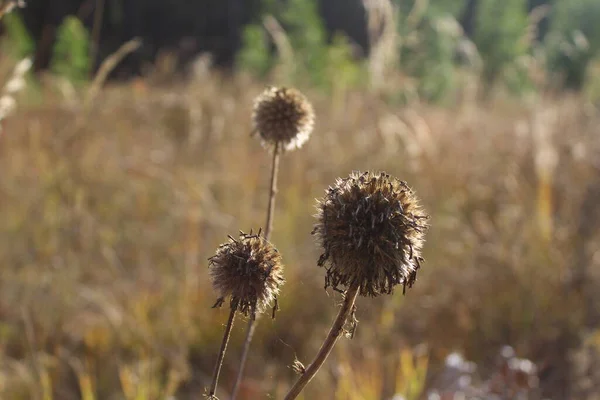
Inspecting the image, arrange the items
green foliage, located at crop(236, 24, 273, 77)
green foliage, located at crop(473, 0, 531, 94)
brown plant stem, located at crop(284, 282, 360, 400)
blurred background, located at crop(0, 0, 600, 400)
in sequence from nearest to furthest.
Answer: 1. brown plant stem, located at crop(284, 282, 360, 400)
2. blurred background, located at crop(0, 0, 600, 400)
3. green foliage, located at crop(236, 24, 273, 77)
4. green foliage, located at crop(473, 0, 531, 94)

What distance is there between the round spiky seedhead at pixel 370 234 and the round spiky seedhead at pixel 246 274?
74mm

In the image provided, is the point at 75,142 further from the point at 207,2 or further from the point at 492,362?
the point at 207,2

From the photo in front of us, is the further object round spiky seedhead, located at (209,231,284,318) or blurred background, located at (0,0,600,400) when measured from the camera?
blurred background, located at (0,0,600,400)

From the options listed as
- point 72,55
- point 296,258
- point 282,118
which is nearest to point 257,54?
point 72,55

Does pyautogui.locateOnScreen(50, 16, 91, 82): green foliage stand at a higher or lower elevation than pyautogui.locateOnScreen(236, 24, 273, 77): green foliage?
lower

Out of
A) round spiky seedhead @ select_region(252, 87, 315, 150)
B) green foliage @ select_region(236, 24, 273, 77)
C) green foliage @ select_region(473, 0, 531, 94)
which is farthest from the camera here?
green foliage @ select_region(473, 0, 531, 94)

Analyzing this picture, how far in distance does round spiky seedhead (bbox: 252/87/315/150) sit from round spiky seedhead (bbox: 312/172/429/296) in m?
0.38

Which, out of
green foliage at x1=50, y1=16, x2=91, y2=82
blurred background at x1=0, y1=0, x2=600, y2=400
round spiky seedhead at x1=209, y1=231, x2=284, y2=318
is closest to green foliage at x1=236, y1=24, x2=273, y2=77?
green foliage at x1=50, y1=16, x2=91, y2=82

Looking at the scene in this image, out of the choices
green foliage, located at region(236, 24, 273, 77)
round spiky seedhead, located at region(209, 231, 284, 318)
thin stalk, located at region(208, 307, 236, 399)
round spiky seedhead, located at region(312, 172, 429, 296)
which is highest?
green foliage, located at region(236, 24, 273, 77)

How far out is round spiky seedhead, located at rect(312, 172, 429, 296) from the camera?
2.42 feet

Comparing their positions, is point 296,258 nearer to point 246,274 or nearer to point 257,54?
point 246,274

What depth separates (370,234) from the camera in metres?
0.75

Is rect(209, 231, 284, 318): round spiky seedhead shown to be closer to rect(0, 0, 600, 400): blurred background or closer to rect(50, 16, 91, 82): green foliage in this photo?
rect(0, 0, 600, 400): blurred background

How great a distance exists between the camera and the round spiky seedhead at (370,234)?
738 millimetres
